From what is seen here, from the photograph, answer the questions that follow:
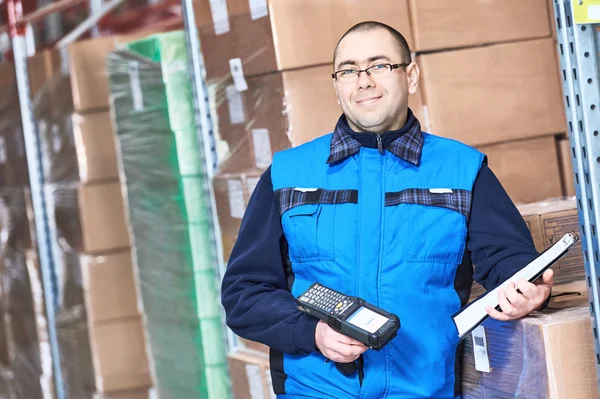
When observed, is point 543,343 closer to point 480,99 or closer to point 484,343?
point 484,343

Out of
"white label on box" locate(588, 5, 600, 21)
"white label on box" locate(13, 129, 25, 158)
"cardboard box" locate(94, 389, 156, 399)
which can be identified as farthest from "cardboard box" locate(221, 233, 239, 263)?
"white label on box" locate(13, 129, 25, 158)

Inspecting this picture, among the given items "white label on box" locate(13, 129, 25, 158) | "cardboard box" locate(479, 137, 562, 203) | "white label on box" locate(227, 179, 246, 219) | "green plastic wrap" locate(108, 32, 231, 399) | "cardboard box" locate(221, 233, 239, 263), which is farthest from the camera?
"white label on box" locate(13, 129, 25, 158)

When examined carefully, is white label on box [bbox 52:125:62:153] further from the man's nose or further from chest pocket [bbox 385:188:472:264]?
chest pocket [bbox 385:188:472:264]

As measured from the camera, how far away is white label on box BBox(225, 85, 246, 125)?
347cm

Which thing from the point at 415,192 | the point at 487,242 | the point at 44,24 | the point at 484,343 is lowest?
the point at 484,343

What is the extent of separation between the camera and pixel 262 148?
132 inches

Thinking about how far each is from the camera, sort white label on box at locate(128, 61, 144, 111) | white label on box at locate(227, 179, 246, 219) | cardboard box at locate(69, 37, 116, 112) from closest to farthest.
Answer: white label on box at locate(227, 179, 246, 219) < white label on box at locate(128, 61, 144, 111) < cardboard box at locate(69, 37, 116, 112)

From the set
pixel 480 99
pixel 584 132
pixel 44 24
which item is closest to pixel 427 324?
pixel 584 132

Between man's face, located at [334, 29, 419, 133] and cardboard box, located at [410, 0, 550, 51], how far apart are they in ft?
2.61

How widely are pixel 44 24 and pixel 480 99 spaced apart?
8134 millimetres

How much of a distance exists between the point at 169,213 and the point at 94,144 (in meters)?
0.80

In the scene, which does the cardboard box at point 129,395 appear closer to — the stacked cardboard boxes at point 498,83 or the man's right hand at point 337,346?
the stacked cardboard boxes at point 498,83

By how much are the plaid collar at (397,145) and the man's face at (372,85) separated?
4 cm

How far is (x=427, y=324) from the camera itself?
88.6 inches
